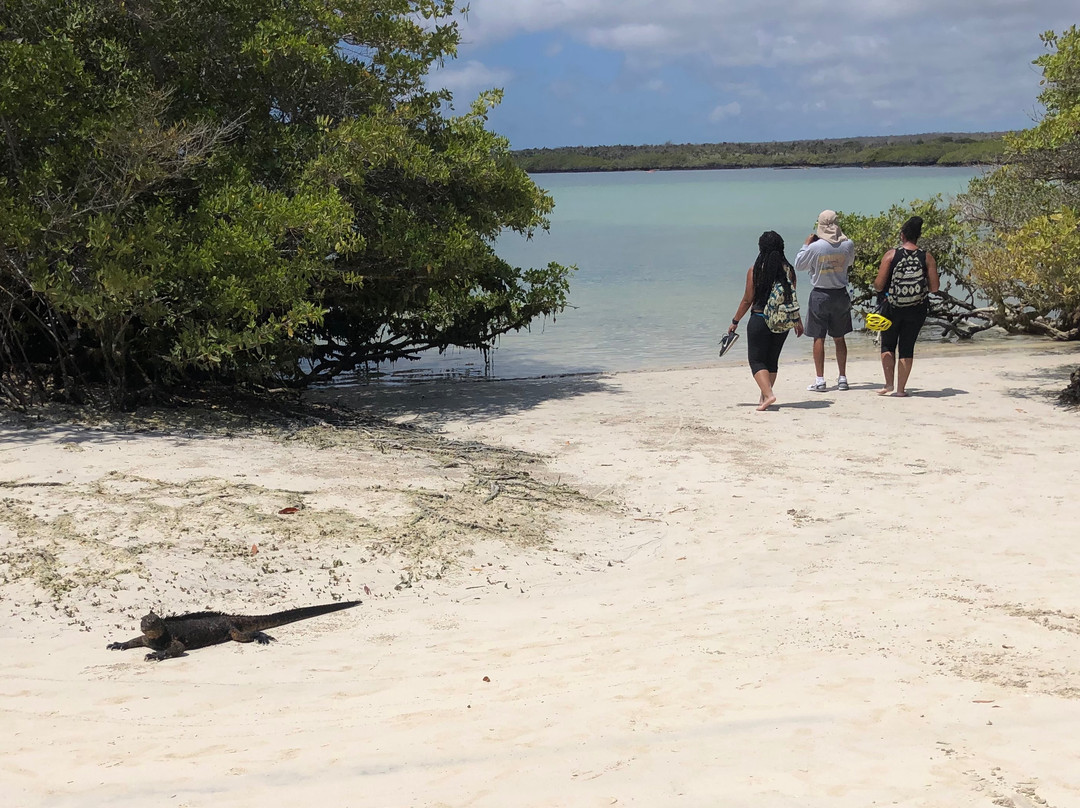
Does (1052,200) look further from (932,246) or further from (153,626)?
(153,626)

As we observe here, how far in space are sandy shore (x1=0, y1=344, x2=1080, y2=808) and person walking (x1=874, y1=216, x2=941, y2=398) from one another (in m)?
1.54

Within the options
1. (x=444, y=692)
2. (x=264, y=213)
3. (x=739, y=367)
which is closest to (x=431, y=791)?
(x=444, y=692)

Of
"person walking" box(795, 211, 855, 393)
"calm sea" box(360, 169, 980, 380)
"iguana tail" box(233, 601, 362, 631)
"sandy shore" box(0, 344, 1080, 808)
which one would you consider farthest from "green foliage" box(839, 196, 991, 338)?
"iguana tail" box(233, 601, 362, 631)

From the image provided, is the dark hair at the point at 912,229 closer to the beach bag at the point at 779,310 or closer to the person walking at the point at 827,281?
the person walking at the point at 827,281

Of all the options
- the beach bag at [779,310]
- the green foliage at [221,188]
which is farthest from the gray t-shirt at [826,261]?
the green foliage at [221,188]

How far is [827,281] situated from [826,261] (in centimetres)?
27

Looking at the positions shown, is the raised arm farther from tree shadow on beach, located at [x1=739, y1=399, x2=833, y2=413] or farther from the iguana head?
the iguana head

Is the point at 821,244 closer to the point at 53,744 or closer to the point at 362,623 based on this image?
the point at 362,623

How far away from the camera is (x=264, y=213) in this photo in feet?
30.3

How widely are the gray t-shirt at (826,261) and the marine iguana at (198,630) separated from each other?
24.8 feet

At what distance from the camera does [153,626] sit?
475cm

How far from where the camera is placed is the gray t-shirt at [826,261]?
1112 cm

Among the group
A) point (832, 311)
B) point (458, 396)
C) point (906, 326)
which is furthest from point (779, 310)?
point (458, 396)

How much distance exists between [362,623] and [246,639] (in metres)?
0.57
